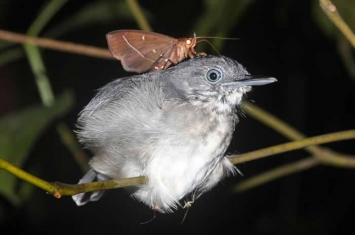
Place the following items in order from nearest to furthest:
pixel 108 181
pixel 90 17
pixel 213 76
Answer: pixel 108 181 < pixel 213 76 < pixel 90 17

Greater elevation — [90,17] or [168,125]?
[90,17]

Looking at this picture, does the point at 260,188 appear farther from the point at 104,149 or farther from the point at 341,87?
the point at 104,149

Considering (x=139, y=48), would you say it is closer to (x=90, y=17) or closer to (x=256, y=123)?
(x=90, y=17)

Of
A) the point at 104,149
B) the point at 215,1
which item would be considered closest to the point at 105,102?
the point at 104,149

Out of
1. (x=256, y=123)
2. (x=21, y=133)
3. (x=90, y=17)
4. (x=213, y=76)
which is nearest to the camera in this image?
(x=213, y=76)

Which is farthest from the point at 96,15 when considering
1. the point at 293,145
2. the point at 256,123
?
the point at 256,123

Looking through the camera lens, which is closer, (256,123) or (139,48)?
(139,48)

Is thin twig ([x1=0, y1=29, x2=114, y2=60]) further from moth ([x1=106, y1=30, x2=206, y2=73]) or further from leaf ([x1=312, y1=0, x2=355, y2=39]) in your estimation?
leaf ([x1=312, y1=0, x2=355, y2=39])
